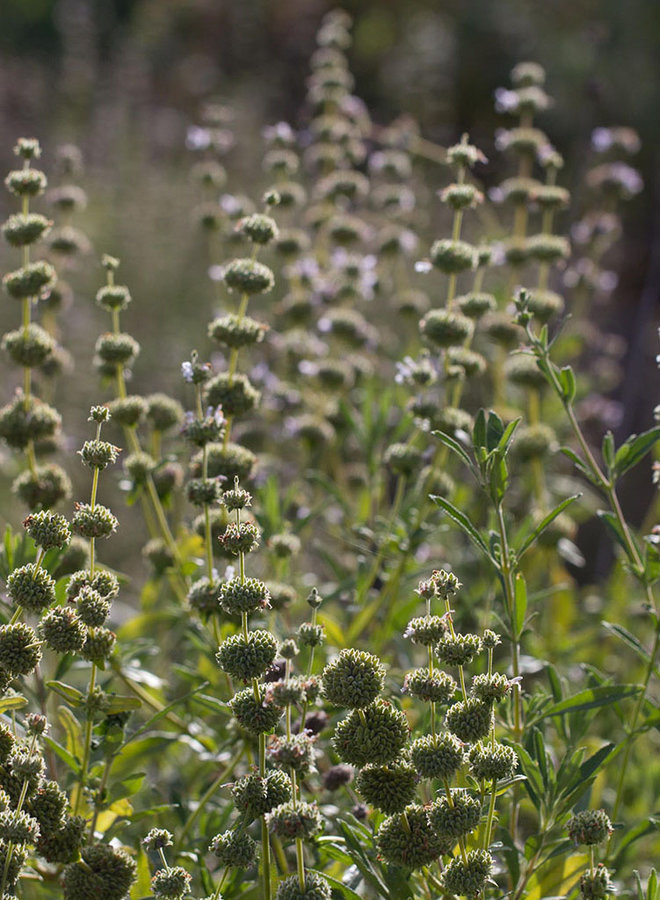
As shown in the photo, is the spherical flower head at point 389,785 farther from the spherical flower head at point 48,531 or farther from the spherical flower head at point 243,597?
the spherical flower head at point 48,531

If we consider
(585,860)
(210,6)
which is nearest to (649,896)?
(585,860)

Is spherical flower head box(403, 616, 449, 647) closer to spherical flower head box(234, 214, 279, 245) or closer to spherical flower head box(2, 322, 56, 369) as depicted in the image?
spherical flower head box(234, 214, 279, 245)

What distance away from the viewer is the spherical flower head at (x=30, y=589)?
2.86 ft

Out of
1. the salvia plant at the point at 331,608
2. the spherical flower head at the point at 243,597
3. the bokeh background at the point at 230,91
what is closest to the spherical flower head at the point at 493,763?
the salvia plant at the point at 331,608

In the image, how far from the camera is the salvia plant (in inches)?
33.0

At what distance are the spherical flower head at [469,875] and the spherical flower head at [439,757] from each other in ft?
0.24

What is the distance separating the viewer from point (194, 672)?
4.14 feet

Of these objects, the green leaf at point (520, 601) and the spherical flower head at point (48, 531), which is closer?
the spherical flower head at point (48, 531)

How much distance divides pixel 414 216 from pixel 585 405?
60 cm

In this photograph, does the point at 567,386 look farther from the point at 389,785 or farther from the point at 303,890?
the point at 303,890

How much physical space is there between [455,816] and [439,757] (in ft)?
0.15

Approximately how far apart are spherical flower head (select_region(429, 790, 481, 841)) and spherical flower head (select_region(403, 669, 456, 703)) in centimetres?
8

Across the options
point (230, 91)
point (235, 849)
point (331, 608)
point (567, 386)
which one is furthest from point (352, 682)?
point (230, 91)

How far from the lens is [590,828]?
0.84 metres
